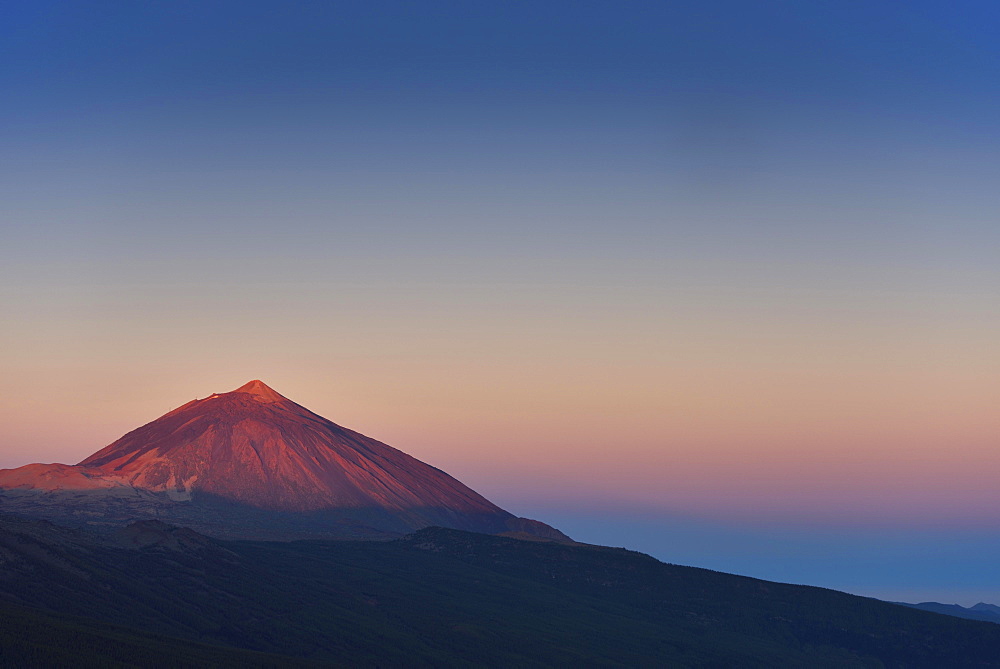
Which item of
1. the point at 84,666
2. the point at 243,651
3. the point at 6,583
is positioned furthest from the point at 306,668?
the point at 6,583

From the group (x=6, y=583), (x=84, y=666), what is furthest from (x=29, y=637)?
(x=6, y=583)

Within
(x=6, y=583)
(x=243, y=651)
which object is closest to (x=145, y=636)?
(x=243, y=651)

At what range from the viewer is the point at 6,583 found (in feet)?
655

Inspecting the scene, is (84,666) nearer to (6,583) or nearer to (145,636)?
(145,636)

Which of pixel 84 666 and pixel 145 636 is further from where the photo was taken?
pixel 145 636

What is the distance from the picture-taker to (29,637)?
16850 cm

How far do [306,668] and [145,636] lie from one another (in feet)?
90.1

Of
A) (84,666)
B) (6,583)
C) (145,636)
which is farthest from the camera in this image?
(6,583)

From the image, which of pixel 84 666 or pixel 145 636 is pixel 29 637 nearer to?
pixel 84 666

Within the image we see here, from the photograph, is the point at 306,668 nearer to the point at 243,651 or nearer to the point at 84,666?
the point at 243,651

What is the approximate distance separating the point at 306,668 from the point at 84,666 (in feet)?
133

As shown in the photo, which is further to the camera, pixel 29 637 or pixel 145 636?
pixel 145 636

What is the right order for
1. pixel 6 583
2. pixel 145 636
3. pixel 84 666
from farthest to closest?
1. pixel 6 583
2. pixel 145 636
3. pixel 84 666

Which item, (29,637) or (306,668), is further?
(306,668)
